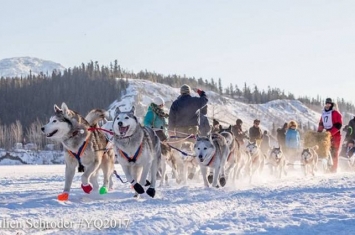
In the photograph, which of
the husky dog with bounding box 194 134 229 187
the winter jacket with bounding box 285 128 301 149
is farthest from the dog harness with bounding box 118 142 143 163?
the winter jacket with bounding box 285 128 301 149

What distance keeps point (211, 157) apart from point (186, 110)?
1.30m

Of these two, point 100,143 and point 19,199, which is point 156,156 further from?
point 19,199

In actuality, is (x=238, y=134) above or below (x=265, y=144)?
above

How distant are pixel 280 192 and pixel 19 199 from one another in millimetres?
3501

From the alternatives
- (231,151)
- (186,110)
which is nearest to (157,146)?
(186,110)

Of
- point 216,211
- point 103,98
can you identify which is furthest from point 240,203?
point 103,98

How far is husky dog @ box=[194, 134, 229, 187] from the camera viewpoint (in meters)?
8.34

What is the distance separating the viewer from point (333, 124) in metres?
12.8

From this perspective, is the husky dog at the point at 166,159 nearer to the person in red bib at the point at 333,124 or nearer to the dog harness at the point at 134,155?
the dog harness at the point at 134,155

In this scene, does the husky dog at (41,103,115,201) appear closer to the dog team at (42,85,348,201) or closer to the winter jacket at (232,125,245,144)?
the dog team at (42,85,348,201)

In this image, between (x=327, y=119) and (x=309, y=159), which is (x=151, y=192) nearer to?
(x=309, y=159)

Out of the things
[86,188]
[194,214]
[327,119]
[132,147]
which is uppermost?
[327,119]

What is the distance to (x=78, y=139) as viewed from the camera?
6.66 m

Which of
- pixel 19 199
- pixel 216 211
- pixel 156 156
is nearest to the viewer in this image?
pixel 216 211
